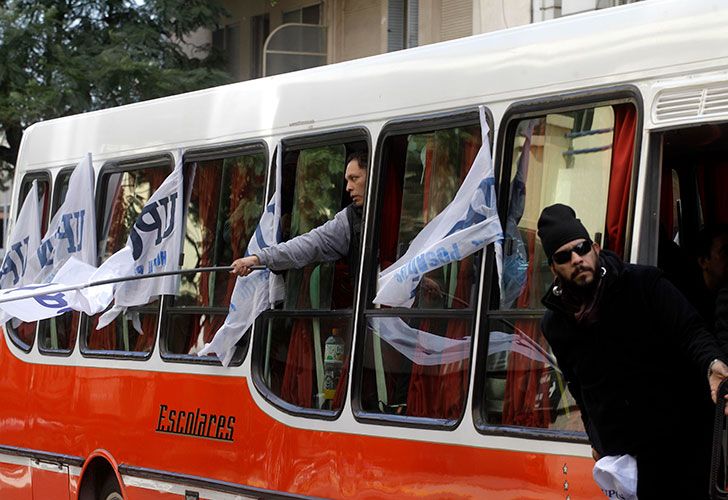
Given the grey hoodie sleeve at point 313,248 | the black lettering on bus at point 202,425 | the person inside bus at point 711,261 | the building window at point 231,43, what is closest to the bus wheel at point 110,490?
the black lettering on bus at point 202,425

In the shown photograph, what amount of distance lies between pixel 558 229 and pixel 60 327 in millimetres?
5491

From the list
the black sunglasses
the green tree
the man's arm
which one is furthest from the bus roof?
the green tree

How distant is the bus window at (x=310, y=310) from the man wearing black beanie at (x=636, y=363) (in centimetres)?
228

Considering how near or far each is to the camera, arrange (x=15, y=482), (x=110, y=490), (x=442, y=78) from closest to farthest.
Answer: (x=442, y=78), (x=110, y=490), (x=15, y=482)

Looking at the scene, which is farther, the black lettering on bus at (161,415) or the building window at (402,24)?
the building window at (402,24)

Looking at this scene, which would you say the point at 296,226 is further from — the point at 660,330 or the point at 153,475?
the point at 660,330

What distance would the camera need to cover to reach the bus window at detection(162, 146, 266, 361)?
323 inches

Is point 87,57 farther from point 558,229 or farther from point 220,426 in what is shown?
point 558,229

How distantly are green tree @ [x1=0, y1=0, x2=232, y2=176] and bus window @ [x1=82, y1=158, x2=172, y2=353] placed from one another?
8894mm

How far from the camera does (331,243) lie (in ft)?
24.5

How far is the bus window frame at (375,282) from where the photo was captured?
6.57 meters

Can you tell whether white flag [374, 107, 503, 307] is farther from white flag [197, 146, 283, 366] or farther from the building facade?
the building facade

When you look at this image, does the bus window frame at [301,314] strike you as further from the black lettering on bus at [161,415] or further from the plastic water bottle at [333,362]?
the black lettering on bus at [161,415]

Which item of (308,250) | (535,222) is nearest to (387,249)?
(308,250)
